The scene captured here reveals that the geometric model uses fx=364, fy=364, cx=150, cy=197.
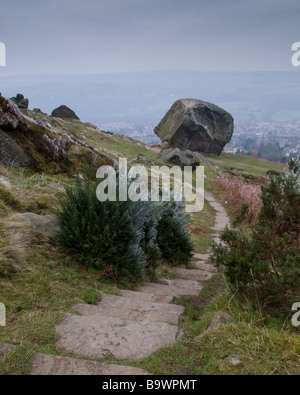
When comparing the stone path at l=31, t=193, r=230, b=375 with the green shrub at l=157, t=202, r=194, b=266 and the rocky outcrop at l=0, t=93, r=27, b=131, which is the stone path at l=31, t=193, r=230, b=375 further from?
the rocky outcrop at l=0, t=93, r=27, b=131

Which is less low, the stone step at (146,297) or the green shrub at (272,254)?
the green shrub at (272,254)

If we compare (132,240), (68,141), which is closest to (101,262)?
(132,240)

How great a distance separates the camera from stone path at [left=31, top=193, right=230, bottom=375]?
261cm

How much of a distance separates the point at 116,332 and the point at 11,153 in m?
5.92

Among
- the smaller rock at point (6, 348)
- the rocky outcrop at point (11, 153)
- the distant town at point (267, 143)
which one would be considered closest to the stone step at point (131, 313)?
the smaller rock at point (6, 348)

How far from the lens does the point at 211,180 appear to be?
23797 millimetres

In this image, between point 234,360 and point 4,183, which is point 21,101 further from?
point 234,360

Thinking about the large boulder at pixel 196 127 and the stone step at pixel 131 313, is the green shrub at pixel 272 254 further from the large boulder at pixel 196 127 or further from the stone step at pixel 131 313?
the large boulder at pixel 196 127

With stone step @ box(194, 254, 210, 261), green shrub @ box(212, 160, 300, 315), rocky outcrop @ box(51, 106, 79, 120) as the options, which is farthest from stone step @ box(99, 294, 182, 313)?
rocky outcrop @ box(51, 106, 79, 120)

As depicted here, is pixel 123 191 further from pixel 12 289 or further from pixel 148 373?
pixel 148 373

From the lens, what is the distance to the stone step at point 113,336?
9.91 ft

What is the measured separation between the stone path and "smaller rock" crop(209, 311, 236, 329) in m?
0.33

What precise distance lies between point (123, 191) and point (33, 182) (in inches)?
97.9

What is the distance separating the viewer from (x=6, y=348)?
273cm
